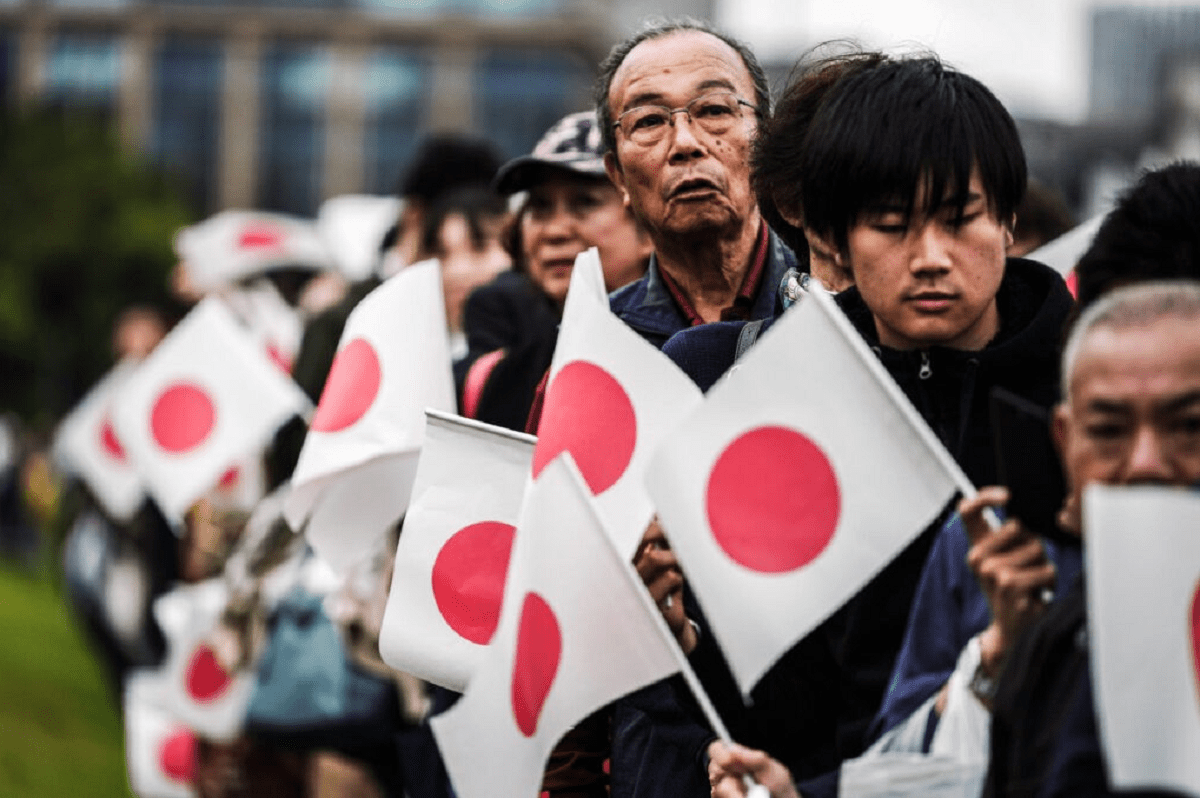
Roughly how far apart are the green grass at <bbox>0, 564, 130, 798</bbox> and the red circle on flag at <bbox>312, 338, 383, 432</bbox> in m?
5.27

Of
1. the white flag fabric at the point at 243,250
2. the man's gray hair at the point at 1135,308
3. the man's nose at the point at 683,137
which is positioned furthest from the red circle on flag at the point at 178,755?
the man's gray hair at the point at 1135,308

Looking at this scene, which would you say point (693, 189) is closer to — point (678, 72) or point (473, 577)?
point (678, 72)

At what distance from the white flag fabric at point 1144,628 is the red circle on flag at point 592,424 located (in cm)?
106

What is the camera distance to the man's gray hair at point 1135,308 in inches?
108

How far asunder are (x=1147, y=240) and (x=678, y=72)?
1.51m

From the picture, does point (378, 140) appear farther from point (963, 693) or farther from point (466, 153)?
point (963, 693)

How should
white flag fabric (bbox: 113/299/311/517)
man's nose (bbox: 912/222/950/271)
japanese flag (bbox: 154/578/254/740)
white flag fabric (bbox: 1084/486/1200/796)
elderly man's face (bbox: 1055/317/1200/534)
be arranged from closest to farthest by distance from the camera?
white flag fabric (bbox: 1084/486/1200/796), elderly man's face (bbox: 1055/317/1200/534), man's nose (bbox: 912/222/950/271), white flag fabric (bbox: 113/299/311/517), japanese flag (bbox: 154/578/254/740)

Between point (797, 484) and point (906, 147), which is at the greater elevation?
point (906, 147)

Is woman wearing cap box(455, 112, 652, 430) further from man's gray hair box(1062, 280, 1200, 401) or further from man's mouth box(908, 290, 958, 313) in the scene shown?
man's gray hair box(1062, 280, 1200, 401)

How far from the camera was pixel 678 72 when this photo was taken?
430 centimetres

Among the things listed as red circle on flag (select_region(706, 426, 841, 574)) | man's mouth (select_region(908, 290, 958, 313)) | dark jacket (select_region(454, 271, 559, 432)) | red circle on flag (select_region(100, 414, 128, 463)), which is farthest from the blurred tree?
red circle on flag (select_region(706, 426, 841, 574))

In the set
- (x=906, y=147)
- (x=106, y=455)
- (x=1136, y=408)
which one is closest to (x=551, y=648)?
(x=906, y=147)

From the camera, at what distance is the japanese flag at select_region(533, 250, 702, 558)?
348 centimetres

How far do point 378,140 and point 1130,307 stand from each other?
72.6 meters
